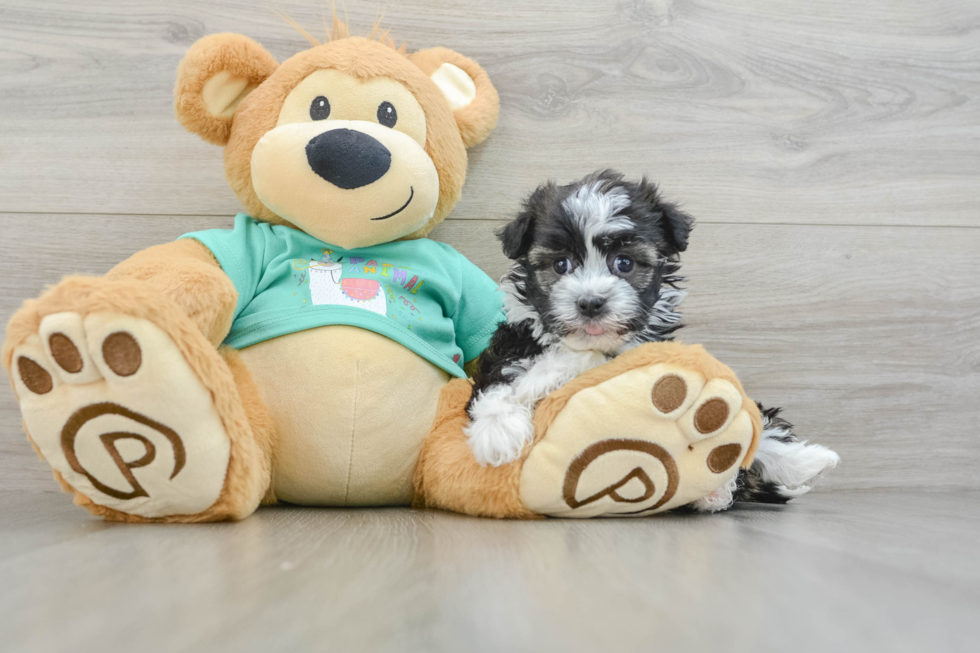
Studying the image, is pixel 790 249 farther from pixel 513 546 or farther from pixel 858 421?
pixel 513 546

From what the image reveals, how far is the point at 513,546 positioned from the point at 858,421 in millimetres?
1211

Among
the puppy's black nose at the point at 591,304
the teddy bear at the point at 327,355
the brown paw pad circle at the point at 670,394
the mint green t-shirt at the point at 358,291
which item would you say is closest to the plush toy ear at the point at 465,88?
the teddy bear at the point at 327,355

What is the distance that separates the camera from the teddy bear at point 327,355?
0.95m

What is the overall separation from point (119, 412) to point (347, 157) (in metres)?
0.58

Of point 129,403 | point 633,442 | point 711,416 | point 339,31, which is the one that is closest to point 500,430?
point 633,442

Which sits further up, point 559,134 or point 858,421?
point 559,134

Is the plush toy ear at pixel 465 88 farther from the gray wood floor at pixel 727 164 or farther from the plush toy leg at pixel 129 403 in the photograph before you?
the plush toy leg at pixel 129 403

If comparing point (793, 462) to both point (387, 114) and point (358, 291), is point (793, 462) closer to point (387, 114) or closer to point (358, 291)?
point (358, 291)

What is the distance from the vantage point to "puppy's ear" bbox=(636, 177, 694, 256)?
3.86ft

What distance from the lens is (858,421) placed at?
5.63ft

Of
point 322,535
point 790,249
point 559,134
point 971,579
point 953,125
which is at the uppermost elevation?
point 953,125

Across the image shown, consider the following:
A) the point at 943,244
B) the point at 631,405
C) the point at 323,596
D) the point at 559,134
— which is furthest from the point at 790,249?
the point at 323,596

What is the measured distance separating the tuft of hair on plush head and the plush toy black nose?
1.14 ft

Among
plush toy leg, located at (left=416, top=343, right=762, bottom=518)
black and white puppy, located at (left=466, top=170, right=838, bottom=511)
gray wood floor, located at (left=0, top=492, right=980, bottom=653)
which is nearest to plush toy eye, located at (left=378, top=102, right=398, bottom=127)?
black and white puppy, located at (left=466, top=170, right=838, bottom=511)
